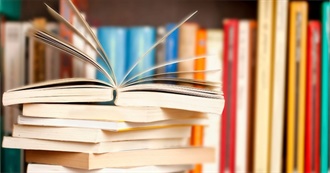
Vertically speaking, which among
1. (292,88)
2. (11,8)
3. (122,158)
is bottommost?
(122,158)

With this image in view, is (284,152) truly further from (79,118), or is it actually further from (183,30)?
(79,118)

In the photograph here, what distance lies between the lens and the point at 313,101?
974 millimetres

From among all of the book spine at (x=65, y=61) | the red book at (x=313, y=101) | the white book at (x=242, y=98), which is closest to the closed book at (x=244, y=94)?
the white book at (x=242, y=98)

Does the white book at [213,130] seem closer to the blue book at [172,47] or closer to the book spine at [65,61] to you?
the blue book at [172,47]

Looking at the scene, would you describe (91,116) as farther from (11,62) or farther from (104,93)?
(11,62)

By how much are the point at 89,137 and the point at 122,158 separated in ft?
0.22

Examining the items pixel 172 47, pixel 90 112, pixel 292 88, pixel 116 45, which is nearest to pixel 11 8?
pixel 116 45

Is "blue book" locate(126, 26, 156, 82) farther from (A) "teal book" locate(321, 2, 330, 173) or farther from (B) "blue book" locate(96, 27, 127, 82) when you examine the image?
(A) "teal book" locate(321, 2, 330, 173)

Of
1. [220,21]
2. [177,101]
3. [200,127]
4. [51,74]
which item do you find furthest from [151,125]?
[220,21]

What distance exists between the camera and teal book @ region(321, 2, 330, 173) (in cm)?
97

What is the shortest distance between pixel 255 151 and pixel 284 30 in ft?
0.73

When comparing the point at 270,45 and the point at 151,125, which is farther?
→ the point at 270,45

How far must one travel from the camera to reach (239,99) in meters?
1.00

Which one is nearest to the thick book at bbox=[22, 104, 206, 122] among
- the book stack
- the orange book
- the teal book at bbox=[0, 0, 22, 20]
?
the book stack
